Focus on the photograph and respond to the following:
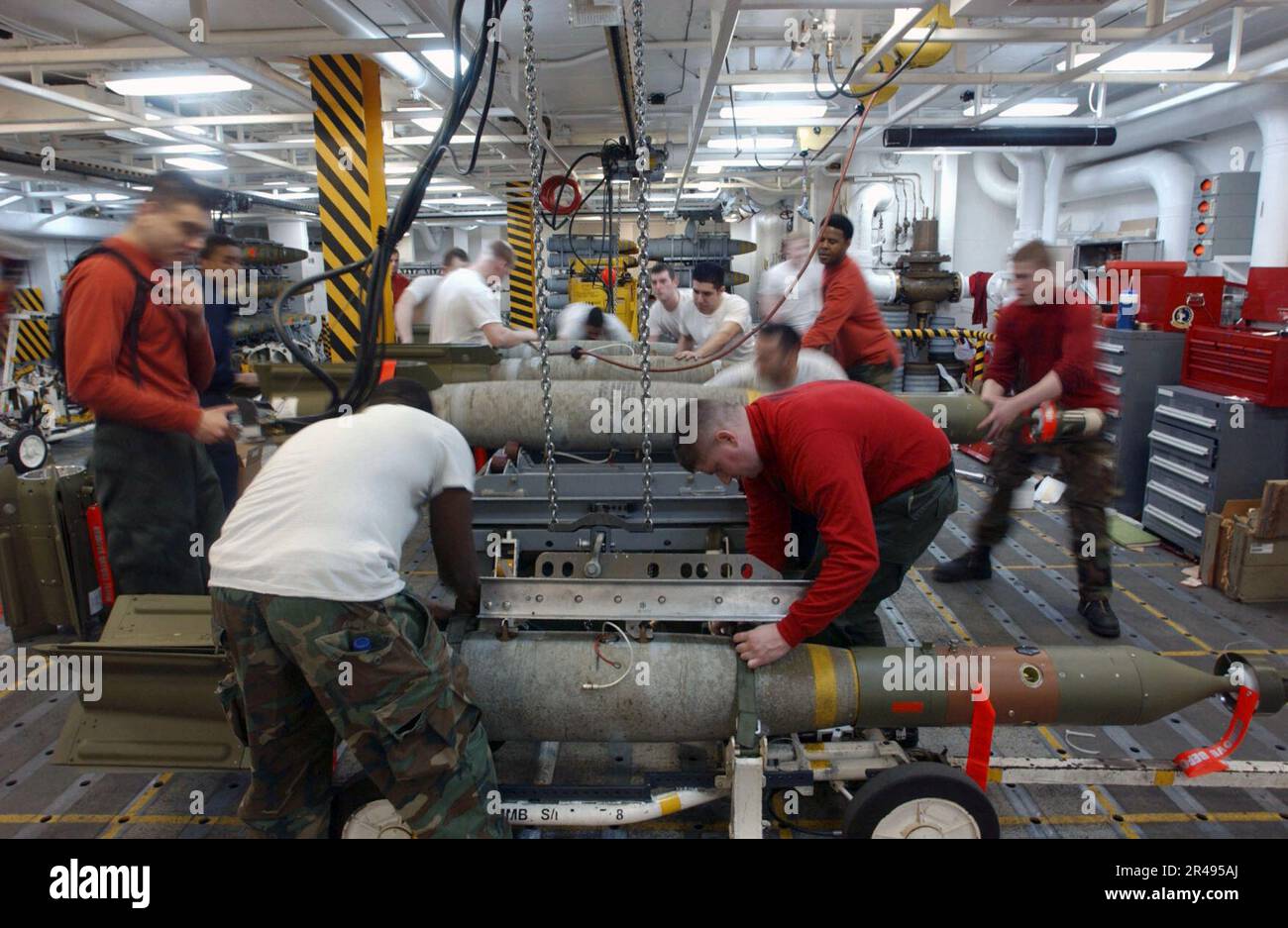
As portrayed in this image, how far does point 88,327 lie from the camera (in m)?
2.89

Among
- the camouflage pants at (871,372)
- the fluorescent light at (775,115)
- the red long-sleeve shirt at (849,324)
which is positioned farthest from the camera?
the fluorescent light at (775,115)

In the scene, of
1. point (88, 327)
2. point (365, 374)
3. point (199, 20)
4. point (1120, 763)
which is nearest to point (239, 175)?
point (199, 20)

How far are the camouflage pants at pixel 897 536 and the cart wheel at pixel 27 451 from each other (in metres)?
3.84

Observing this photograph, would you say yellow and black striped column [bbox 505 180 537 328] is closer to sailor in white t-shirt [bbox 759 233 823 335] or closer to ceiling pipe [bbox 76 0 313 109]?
ceiling pipe [bbox 76 0 313 109]

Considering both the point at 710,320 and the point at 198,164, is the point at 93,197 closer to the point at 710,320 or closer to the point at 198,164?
the point at 198,164

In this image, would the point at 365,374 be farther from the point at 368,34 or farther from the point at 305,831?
the point at 368,34

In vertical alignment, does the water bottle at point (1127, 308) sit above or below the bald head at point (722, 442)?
above

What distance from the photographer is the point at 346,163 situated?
6.24 meters

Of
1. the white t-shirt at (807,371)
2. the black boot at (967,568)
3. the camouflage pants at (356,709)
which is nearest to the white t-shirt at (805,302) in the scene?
the white t-shirt at (807,371)

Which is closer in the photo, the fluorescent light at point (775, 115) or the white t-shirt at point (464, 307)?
the white t-shirt at point (464, 307)

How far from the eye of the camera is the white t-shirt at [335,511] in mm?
1865

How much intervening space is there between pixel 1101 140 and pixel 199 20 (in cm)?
944

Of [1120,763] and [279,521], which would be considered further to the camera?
[1120,763]

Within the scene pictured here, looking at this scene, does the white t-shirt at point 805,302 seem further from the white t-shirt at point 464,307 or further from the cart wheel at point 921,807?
the cart wheel at point 921,807
